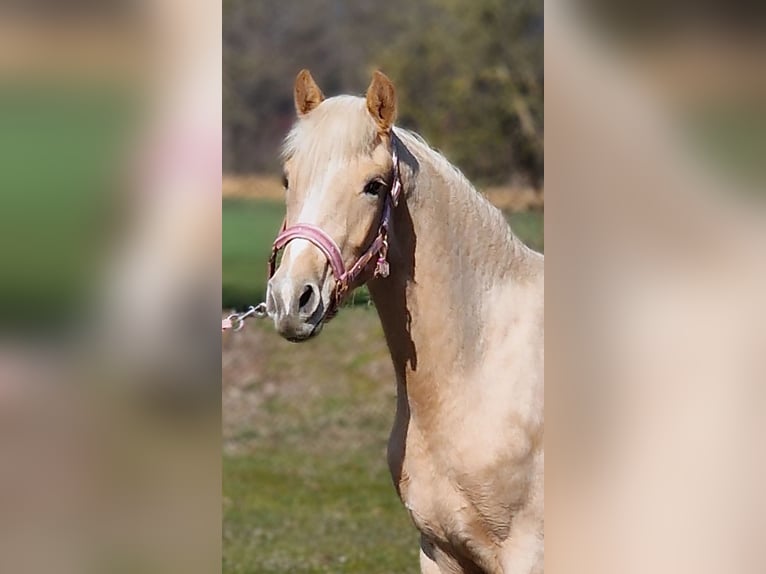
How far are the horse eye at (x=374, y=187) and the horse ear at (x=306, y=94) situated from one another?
10.7 inches

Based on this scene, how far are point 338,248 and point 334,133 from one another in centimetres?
25

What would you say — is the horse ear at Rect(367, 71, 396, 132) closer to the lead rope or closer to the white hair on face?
the white hair on face

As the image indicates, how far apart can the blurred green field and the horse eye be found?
31.0 feet

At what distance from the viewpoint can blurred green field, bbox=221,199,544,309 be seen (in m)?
12.5

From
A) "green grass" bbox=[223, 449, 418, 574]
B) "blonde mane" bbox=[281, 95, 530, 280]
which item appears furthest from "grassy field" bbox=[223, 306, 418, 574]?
"blonde mane" bbox=[281, 95, 530, 280]

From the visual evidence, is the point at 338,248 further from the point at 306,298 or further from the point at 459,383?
the point at 459,383

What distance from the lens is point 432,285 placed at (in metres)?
2.62
